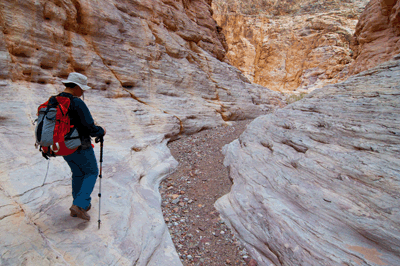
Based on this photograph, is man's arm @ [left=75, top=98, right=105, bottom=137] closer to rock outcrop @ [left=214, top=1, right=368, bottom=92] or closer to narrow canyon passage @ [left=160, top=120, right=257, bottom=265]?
narrow canyon passage @ [left=160, top=120, right=257, bottom=265]

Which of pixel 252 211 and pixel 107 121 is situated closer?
pixel 252 211

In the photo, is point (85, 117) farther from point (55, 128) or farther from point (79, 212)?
point (79, 212)

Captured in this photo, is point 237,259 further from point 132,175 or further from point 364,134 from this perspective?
point 364,134

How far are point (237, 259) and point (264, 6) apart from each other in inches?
1939

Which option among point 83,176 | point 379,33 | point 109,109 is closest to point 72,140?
point 83,176

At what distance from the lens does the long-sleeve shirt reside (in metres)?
3.01

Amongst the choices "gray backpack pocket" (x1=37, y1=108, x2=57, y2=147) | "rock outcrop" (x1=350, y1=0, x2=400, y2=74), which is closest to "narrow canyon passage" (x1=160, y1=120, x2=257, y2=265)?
"gray backpack pocket" (x1=37, y1=108, x2=57, y2=147)

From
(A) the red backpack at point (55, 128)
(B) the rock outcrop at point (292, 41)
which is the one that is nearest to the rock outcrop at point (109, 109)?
(A) the red backpack at point (55, 128)

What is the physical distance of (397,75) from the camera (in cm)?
553

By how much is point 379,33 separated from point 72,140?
755 inches

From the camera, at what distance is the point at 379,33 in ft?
44.2

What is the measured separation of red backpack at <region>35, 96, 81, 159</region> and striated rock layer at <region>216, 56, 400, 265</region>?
3.95 m

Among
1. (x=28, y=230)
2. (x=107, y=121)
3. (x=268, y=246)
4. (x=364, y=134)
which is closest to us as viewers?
(x=28, y=230)

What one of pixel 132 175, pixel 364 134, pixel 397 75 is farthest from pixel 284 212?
pixel 397 75
